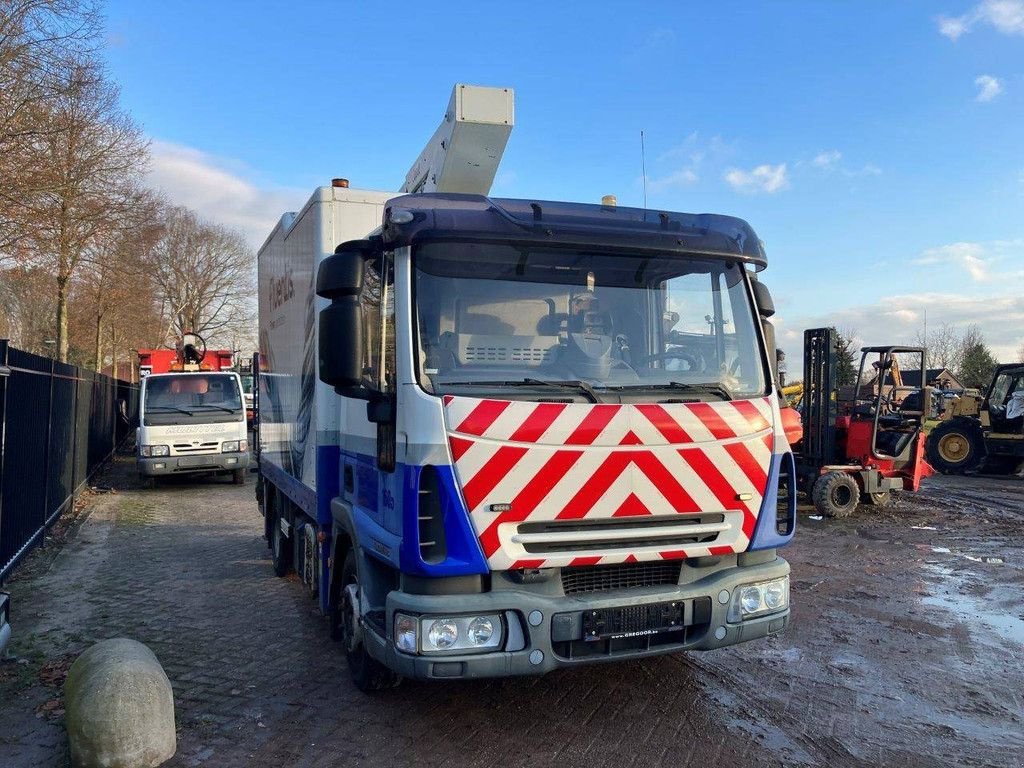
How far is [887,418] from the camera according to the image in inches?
515

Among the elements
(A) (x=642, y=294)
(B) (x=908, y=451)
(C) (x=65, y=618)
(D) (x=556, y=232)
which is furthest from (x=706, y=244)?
(B) (x=908, y=451)

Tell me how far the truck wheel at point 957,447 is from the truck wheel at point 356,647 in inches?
697

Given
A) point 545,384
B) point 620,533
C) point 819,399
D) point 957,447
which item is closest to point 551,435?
point 545,384

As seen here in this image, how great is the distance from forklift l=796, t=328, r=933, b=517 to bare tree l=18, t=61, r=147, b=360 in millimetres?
13317

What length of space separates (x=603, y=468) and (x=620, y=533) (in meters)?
0.34

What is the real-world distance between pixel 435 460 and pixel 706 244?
193cm

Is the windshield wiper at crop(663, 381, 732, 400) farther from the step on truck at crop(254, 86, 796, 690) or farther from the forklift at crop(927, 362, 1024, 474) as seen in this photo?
the forklift at crop(927, 362, 1024, 474)

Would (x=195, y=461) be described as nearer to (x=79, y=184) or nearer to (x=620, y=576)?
(x=79, y=184)

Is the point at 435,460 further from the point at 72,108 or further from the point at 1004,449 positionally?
the point at 1004,449

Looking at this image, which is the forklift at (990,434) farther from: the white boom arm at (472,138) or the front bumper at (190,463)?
the white boom arm at (472,138)

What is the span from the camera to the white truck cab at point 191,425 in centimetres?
1427


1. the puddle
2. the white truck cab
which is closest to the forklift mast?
the puddle

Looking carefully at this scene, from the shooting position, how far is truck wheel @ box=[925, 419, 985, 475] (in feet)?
59.7

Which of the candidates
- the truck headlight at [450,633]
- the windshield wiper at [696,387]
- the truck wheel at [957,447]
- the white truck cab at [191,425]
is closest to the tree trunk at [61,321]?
the white truck cab at [191,425]
